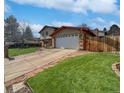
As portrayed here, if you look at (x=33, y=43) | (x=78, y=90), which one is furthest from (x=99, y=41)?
(x=33, y=43)

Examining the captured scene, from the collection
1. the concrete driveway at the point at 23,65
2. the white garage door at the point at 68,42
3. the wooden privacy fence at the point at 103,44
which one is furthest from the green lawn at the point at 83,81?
the white garage door at the point at 68,42

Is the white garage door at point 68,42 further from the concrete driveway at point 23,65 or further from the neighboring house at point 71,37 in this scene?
the concrete driveway at point 23,65

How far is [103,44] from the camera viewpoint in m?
13.0

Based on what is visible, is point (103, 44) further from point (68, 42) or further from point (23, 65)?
point (23, 65)

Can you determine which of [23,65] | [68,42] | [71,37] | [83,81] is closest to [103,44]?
[71,37]

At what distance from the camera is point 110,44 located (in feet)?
41.1

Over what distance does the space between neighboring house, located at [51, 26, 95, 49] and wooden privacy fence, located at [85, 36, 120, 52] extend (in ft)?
1.26

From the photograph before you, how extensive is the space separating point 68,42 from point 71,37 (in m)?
0.42

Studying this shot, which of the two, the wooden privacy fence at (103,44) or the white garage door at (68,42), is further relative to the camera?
the white garage door at (68,42)

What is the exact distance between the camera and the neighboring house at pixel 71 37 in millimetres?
14492

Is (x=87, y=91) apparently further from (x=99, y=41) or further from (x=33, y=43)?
(x=33, y=43)

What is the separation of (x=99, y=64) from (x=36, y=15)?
2.87 m

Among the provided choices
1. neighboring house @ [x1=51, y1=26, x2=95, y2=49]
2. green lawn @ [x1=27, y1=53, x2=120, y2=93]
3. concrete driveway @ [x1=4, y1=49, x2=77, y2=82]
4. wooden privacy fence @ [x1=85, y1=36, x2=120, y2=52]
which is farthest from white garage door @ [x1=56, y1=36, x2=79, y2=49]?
green lawn @ [x1=27, y1=53, x2=120, y2=93]

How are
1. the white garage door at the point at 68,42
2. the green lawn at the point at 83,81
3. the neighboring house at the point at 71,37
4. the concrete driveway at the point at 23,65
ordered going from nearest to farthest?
the green lawn at the point at 83,81, the concrete driveway at the point at 23,65, the neighboring house at the point at 71,37, the white garage door at the point at 68,42
